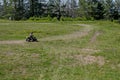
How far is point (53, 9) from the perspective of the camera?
8838cm

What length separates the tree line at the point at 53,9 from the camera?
80938mm

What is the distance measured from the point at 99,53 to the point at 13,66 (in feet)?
→ 21.2

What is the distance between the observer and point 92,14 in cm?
8169

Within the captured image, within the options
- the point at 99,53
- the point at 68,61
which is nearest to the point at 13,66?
the point at 68,61

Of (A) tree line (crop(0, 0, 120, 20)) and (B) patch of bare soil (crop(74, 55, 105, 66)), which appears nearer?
(B) patch of bare soil (crop(74, 55, 105, 66))

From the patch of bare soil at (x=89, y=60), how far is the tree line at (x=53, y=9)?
5951 centimetres

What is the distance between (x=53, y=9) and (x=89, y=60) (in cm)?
7181

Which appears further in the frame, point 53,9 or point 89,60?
point 53,9

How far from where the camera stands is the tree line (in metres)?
80.9

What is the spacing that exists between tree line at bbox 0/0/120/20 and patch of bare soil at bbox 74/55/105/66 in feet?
195

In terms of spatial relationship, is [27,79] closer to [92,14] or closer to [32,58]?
[32,58]

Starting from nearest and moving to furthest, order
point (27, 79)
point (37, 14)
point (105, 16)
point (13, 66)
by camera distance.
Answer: point (27, 79)
point (13, 66)
point (105, 16)
point (37, 14)

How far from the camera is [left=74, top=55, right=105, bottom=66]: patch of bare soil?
17000 mm

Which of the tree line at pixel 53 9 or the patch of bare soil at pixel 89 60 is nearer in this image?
the patch of bare soil at pixel 89 60
